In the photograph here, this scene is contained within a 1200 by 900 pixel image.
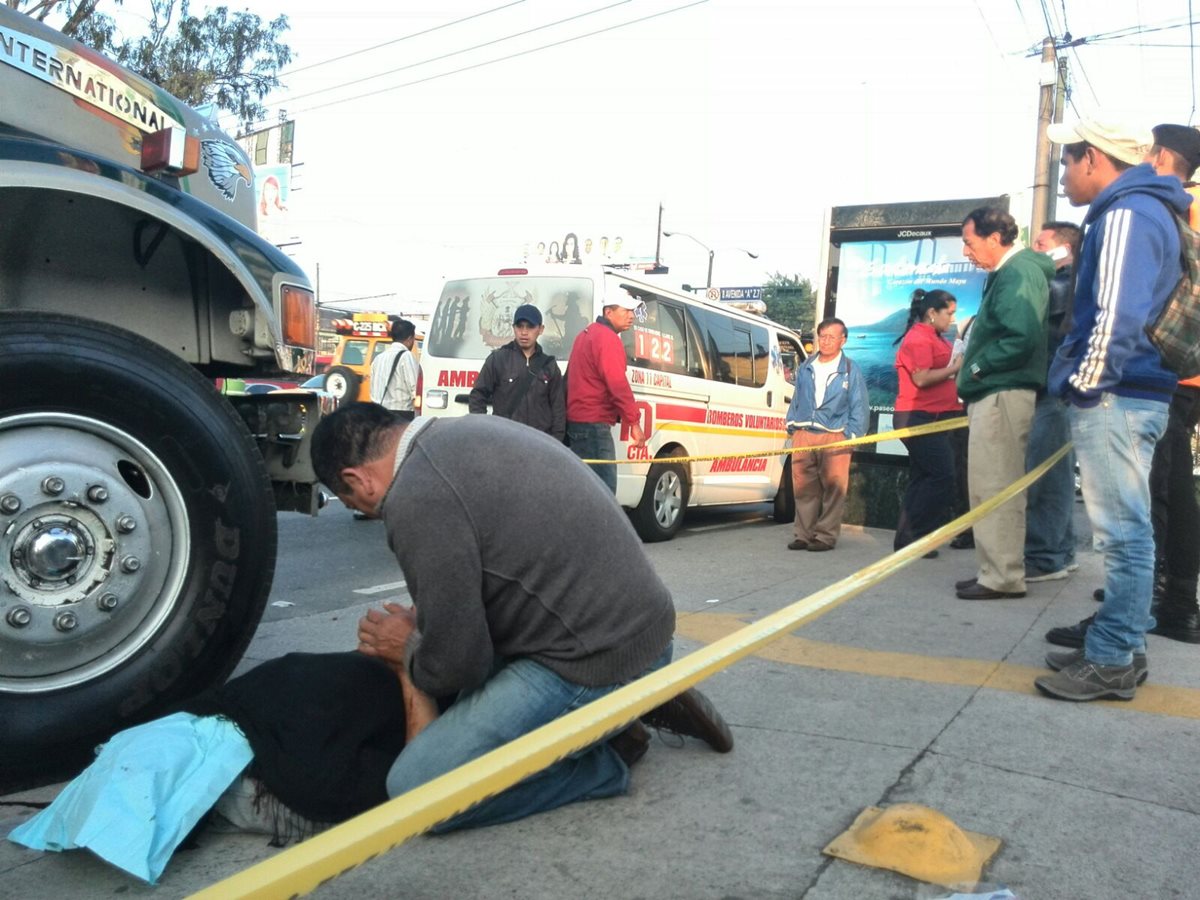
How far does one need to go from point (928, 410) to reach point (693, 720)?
4.55 meters

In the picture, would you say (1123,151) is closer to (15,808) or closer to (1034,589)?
(1034,589)

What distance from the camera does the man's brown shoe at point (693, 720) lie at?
2.90 m

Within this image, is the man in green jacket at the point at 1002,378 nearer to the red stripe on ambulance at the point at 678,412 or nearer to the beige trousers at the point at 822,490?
the beige trousers at the point at 822,490

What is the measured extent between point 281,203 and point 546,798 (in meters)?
42.3

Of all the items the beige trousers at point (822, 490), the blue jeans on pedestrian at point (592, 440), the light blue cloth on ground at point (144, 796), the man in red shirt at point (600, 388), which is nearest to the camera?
the light blue cloth on ground at point (144, 796)

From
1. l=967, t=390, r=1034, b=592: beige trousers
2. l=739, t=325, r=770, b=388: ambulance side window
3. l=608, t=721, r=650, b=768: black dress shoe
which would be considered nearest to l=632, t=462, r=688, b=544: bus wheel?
l=739, t=325, r=770, b=388: ambulance side window

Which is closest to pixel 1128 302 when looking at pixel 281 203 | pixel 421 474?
pixel 421 474

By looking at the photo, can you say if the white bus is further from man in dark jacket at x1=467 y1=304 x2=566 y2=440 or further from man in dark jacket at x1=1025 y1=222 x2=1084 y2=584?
man in dark jacket at x1=1025 y1=222 x2=1084 y2=584

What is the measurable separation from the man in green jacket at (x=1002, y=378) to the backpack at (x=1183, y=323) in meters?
1.43

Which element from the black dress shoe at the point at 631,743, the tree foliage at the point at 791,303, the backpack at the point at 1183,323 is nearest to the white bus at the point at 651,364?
the backpack at the point at 1183,323

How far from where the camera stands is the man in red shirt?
677cm

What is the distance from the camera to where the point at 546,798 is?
102 inches

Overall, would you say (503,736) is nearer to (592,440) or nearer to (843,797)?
(843,797)

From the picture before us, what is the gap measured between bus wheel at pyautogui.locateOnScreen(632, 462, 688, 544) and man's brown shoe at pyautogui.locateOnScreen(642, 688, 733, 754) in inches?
173
